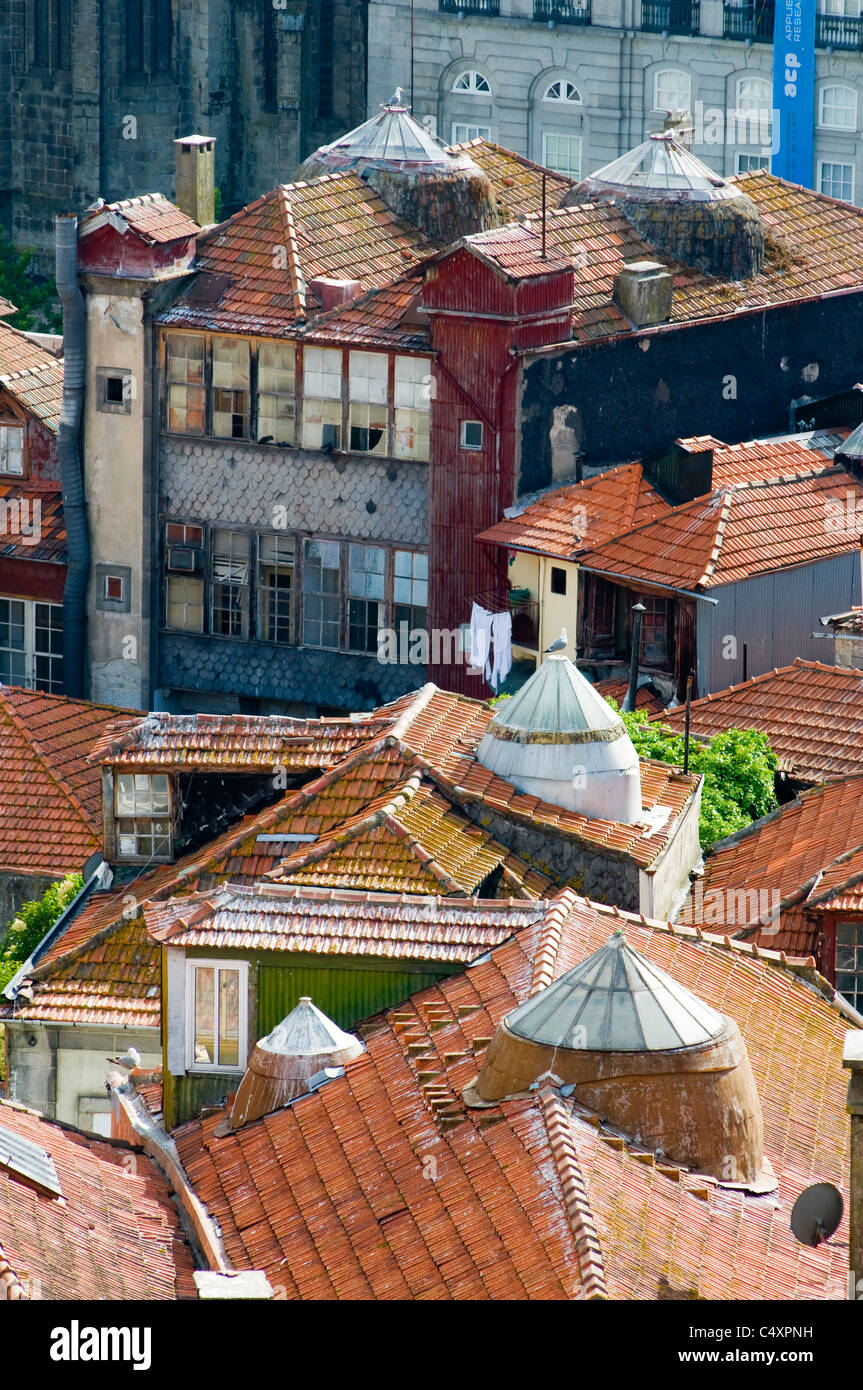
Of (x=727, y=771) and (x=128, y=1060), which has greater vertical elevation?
Result: (x=727, y=771)

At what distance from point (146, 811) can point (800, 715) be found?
1180cm

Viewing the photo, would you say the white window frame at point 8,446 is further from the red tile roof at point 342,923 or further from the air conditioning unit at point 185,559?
the red tile roof at point 342,923

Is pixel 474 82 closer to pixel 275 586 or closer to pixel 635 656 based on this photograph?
pixel 275 586

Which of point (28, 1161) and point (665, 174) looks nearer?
point (28, 1161)

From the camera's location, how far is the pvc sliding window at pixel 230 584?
62969mm

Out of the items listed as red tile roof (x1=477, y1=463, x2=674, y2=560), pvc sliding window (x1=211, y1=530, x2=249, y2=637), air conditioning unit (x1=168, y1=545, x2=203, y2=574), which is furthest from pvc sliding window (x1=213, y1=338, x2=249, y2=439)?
red tile roof (x1=477, y1=463, x2=674, y2=560)

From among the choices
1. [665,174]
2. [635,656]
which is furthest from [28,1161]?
[665,174]

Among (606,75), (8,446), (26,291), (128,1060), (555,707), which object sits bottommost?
(128,1060)

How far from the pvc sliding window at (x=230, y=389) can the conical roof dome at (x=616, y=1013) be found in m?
30.1

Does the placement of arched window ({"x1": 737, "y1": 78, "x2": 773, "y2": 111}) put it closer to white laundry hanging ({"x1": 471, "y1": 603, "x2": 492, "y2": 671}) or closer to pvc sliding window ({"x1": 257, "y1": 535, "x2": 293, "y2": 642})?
pvc sliding window ({"x1": 257, "y1": 535, "x2": 293, "y2": 642})

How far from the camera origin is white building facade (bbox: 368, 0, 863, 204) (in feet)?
289

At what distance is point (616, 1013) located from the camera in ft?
109

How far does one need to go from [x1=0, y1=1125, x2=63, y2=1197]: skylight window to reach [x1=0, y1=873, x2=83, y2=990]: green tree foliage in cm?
1308

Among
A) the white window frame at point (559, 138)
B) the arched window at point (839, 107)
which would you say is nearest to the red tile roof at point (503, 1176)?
the arched window at point (839, 107)
